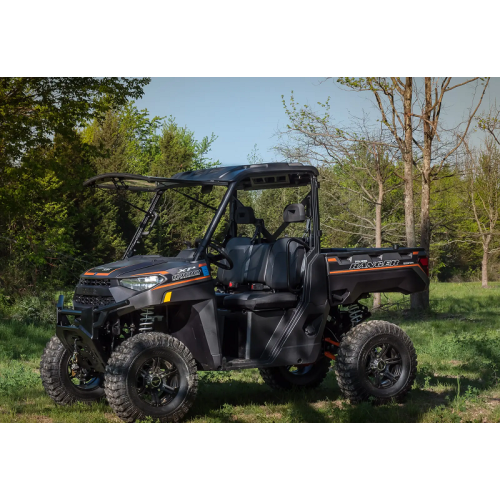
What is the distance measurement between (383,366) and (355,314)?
0.65 m

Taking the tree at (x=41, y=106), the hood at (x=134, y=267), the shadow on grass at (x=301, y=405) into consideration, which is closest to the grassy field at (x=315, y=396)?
the shadow on grass at (x=301, y=405)

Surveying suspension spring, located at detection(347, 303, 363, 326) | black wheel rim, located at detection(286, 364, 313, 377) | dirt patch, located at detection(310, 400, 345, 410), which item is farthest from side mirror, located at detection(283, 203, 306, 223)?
black wheel rim, located at detection(286, 364, 313, 377)

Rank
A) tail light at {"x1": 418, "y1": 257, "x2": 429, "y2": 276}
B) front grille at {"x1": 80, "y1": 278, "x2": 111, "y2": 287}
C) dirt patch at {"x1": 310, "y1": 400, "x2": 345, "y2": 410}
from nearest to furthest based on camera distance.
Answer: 1. front grille at {"x1": 80, "y1": 278, "x2": 111, "y2": 287}
2. dirt patch at {"x1": 310, "y1": 400, "x2": 345, "y2": 410}
3. tail light at {"x1": 418, "y1": 257, "x2": 429, "y2": 276}

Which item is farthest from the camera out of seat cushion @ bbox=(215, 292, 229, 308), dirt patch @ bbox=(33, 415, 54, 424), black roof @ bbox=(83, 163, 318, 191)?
seat cushion @ bbox=(215, 292, 229, 308)

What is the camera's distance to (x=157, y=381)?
5691 millimetres

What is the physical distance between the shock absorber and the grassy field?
2.83 feet

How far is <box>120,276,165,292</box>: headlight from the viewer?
572 centimetres

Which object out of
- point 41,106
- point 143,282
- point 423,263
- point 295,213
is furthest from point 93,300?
point 41,106

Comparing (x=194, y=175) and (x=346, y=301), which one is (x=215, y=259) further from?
(x=346, y=301)

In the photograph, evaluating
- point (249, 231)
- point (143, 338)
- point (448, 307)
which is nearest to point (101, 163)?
point (448, 307)

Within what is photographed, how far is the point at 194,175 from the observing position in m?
6.61

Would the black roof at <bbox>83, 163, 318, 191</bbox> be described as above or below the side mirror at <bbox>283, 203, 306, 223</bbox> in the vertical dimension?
above

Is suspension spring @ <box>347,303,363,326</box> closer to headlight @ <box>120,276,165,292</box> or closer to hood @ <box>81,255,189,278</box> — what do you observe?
hood @ <box>81,255,189,278</box>

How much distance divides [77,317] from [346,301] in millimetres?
2636
